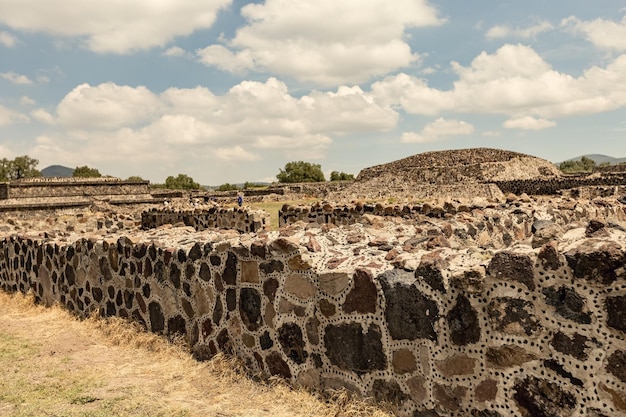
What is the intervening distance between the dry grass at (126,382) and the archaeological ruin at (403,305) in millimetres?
192

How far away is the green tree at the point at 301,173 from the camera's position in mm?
87312

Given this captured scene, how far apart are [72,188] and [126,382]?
104 ft

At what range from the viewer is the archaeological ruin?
2621 mm

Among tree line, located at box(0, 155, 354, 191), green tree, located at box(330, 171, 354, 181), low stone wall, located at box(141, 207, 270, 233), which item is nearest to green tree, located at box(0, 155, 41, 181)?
tree line, located at box(0, 155, 354, 191)

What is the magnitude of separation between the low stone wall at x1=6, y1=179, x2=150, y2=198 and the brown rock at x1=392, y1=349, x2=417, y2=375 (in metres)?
32.3

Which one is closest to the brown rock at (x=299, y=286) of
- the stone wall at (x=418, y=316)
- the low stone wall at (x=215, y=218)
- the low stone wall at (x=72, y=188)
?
the stone wall at (x=418, y=316)

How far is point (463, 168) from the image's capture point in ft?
124

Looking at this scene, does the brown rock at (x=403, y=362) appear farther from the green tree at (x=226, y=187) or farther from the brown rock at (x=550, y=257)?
the green tree at (x=226, y=187)

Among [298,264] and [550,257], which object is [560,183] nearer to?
[298,264]

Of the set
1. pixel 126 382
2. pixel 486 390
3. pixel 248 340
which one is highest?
pixel 486 390

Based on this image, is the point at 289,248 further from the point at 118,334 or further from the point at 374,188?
the point at 374,188

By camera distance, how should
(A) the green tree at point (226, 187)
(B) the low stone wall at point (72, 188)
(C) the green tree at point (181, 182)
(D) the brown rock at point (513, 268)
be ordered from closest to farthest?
(D) the brown rock at point (513, 268) < (B) the low stone wall at point (72, 188) < (A) the green tree at point (226, 187) < (C) the green tree at point (181, 182)

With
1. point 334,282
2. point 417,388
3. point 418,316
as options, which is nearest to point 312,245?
point 334,282

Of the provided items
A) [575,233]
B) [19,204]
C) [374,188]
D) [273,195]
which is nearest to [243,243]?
[575,233]
